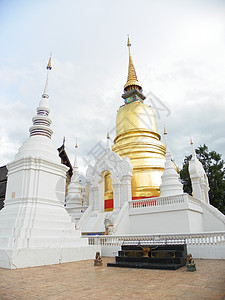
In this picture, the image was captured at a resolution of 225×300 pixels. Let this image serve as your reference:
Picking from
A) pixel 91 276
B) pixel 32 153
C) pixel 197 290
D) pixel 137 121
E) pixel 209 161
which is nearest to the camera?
pixel 197 290

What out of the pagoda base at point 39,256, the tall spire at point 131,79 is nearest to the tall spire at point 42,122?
the pagoda base at point 39,256

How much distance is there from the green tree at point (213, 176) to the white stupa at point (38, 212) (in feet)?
57.7

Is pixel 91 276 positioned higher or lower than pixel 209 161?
lower

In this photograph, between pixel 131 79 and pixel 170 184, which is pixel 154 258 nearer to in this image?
pixel 170 184

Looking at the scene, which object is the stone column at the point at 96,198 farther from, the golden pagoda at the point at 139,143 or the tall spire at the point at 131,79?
the tall spire at the point at 131,79

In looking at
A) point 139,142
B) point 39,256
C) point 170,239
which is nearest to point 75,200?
point 139,142

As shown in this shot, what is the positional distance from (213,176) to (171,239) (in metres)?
17.0

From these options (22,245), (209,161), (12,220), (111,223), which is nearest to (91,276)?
(22,245)

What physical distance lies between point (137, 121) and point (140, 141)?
2.64m

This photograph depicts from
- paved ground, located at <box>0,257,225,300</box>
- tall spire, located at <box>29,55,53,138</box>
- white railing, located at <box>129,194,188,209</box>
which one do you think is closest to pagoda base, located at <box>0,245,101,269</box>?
paved ground, located at <box>0,257,225,300</box>

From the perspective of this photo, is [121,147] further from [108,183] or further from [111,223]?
[111,223]

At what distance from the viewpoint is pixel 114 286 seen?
3857 mm

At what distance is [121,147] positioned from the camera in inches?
737

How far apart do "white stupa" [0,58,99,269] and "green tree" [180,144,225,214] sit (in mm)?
17579
